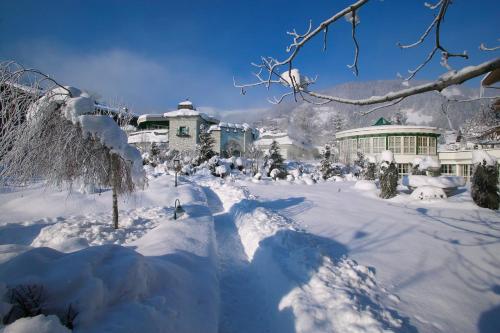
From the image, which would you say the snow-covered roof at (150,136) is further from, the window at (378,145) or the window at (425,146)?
the window at (425,146)

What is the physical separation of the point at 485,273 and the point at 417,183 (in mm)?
11142

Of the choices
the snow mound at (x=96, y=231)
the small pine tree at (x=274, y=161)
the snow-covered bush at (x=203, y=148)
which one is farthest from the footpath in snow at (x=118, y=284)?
the snow-covered bush at (x=203, y=148)

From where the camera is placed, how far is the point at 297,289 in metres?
4.11

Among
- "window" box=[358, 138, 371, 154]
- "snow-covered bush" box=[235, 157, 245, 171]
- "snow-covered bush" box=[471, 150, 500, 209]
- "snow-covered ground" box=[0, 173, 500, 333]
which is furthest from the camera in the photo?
"window" box=[358, 138, 371, 154]

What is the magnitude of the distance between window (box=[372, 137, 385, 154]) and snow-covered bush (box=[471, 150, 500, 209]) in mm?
23989

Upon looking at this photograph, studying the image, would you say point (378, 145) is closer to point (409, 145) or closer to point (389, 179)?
point (409, 145)

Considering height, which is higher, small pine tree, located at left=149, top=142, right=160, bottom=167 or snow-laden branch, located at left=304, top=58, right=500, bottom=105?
small pine tree, located at left=149, top=142, right=160, bottom=167

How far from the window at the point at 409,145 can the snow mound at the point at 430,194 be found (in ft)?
76.7

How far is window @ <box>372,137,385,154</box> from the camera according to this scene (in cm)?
3414

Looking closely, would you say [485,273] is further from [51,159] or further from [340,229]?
[51,159]

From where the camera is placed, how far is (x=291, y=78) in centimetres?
219

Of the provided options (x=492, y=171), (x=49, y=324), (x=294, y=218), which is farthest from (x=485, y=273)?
(x=492, y=171)

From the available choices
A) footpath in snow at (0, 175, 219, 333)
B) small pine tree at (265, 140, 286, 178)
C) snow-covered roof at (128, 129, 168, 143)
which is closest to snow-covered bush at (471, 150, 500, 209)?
footpath in snow at (0, 175, 219, 333)

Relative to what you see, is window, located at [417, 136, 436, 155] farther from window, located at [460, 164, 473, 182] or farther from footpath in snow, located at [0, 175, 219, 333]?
footpath in snow, located at [0, 175, 219, 333]
